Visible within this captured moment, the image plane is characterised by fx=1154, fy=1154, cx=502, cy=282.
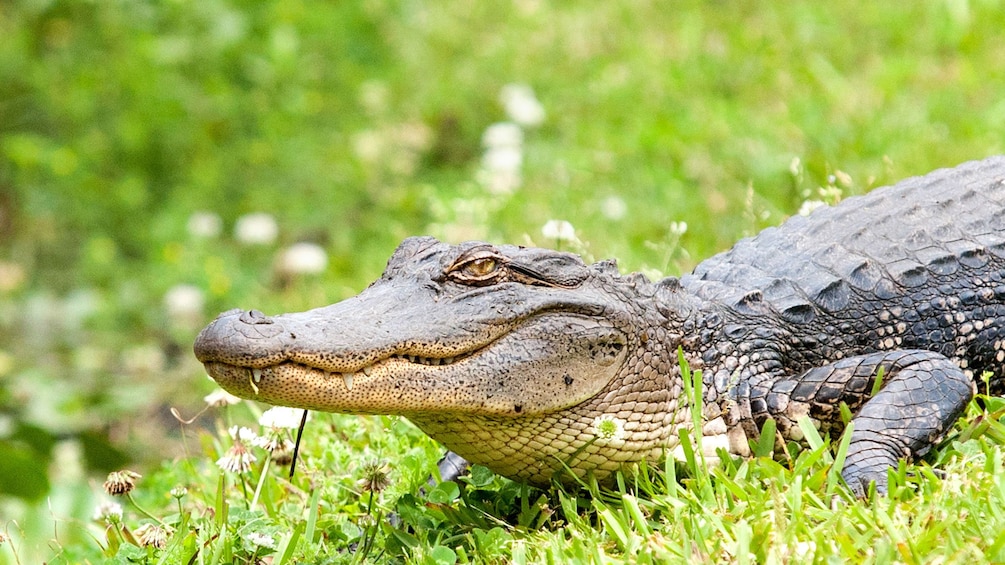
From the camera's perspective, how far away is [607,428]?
318cm

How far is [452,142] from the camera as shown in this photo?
935 cm

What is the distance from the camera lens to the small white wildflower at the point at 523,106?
28.0ft

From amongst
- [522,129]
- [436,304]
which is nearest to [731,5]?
[522,129]

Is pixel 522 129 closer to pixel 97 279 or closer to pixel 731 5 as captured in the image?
pixel 731 5

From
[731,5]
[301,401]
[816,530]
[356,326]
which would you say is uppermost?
[731,5]

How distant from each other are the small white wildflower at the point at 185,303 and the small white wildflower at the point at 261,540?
518 cm

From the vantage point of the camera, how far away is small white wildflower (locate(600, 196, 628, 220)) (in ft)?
21.4

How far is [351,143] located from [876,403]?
7.25 metres

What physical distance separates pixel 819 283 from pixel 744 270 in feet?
0.86

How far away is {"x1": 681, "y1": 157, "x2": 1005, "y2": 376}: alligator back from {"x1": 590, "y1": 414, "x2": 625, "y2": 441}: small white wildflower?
2.07 feet

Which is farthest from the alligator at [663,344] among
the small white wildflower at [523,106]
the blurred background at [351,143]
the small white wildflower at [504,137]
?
the small white wildflower at [523,106]

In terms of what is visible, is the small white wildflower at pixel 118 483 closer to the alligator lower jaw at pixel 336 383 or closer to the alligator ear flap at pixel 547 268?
the alligator lower jaw at pixel 336 383

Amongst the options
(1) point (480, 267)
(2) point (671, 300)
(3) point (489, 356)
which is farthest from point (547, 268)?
(2) point (671, 300)

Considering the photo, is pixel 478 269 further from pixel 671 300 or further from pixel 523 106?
pixel 523 106
